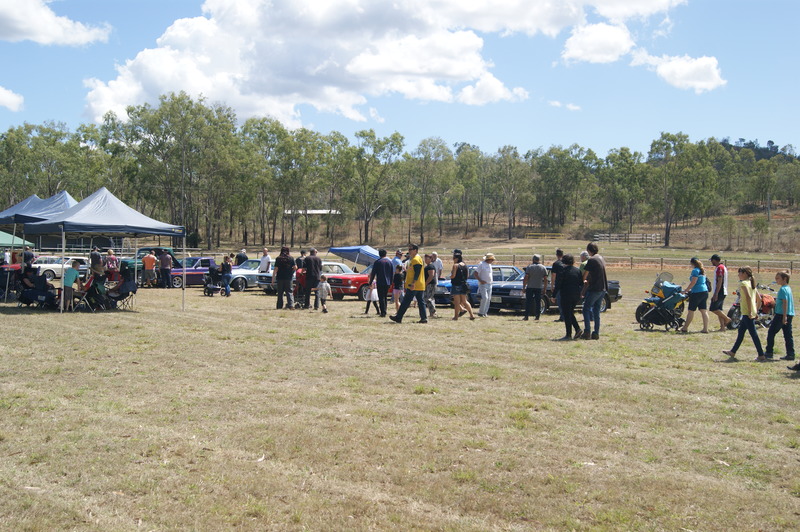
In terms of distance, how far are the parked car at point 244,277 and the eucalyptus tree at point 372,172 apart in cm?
4969

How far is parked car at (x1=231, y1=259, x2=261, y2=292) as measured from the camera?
2539 centimetres

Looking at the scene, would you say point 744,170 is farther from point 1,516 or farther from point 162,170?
point 1,516

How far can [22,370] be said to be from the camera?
9078 millimetres

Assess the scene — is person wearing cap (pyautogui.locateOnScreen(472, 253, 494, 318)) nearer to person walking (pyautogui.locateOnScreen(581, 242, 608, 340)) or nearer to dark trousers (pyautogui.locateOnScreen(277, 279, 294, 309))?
person walking (pyautogui.locateOnScreen(581, 242, 608, 340))

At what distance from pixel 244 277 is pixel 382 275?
1074 centimetres

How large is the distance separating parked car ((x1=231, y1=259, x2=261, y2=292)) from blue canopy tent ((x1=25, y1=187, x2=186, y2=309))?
16.7ft

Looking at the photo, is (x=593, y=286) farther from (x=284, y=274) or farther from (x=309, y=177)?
(x=309, y=177)

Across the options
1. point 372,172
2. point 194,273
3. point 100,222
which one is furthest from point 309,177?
point 100,222

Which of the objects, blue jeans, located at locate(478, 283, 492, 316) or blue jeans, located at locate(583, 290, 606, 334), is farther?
blue jeans, located at locate(478, 283, 492, 316)

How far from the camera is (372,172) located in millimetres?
76312

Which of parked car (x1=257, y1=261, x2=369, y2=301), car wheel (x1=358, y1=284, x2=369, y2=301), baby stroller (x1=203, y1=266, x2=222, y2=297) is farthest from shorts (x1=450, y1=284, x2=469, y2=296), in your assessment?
baby stroller (x1=203, y1=266, x2=222, y2=297)

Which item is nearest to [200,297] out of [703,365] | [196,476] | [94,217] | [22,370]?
[94,217]

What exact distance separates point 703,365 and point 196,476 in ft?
26.4

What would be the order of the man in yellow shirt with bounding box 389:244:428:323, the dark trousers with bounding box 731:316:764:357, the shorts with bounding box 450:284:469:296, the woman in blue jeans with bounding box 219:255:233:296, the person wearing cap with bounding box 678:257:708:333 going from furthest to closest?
the woman in blue jeans with bounding box 219:255:233:296 → the shorts with bounding box 450:284:469:296 → the man in yellow shirt with bounding box 389:244:428:323 → the person wearing cap with bounding box 678:257:708:333 → the dark trousers with bounding box 731:316:764:357
